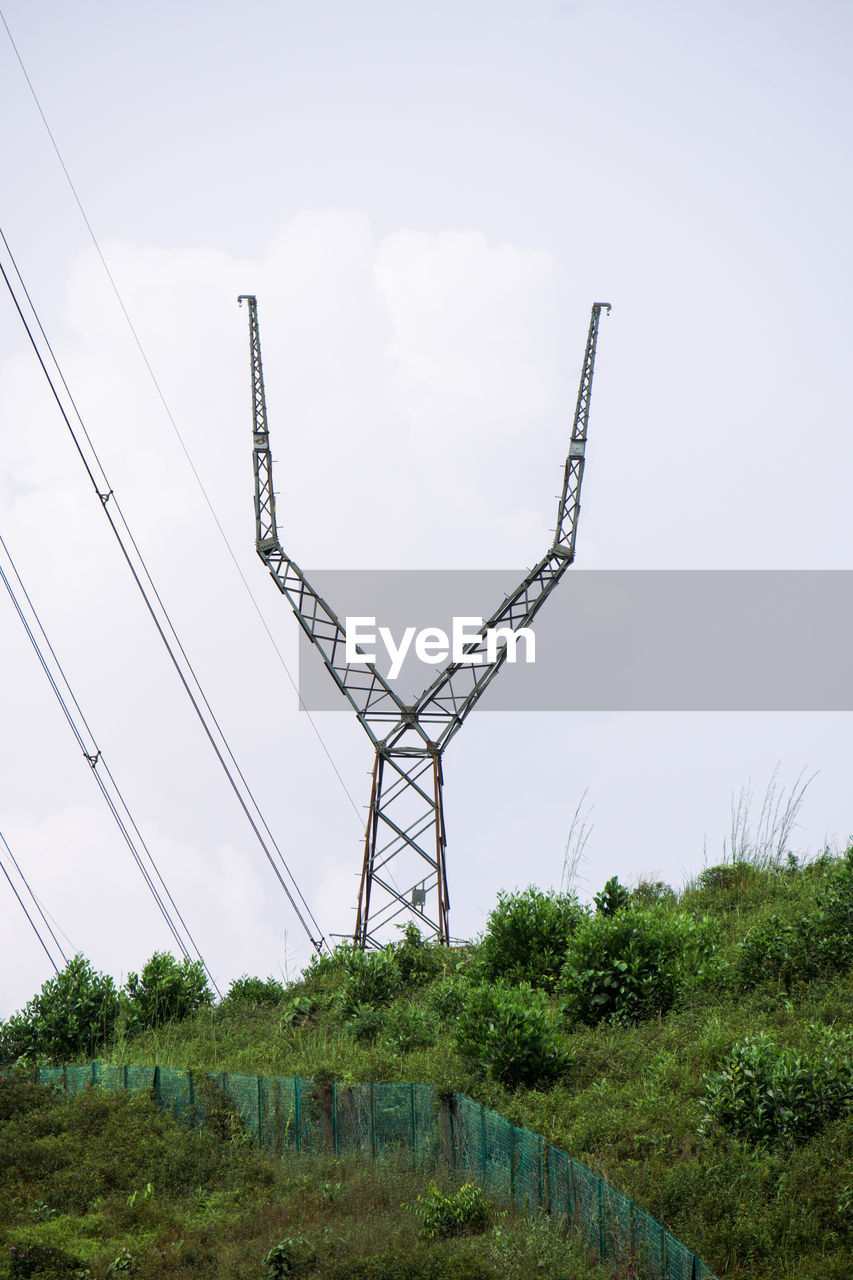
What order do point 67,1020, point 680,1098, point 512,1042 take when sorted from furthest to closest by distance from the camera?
point 67,1020, point 512,1042, point 680,1098

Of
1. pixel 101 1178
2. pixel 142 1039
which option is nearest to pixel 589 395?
pixel 142 1039

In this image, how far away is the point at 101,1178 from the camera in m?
17.3

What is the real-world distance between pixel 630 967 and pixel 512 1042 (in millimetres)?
3057

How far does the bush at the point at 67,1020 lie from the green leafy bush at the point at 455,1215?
13.6 meters

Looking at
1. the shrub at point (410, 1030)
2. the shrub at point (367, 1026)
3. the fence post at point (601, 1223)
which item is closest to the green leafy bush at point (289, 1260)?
the fence post at point (601, 1223)

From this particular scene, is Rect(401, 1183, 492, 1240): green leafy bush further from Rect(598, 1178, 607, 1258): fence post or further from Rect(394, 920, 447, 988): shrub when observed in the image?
Rect(394, 920, 447, 988): shrub

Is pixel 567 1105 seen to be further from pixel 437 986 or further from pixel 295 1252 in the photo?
pixel 437 986

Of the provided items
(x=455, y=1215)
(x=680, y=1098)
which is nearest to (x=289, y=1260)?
(x=455, y=1215)

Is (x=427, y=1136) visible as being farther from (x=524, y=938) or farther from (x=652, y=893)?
(x=652, y=893)

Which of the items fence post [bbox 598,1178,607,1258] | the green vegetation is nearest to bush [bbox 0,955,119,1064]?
the green vegetation

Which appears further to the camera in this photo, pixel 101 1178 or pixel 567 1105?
pixel 101 1178

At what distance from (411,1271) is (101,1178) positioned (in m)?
6.58

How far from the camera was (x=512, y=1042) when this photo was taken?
667 inches

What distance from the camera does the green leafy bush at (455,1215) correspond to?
13.5m
